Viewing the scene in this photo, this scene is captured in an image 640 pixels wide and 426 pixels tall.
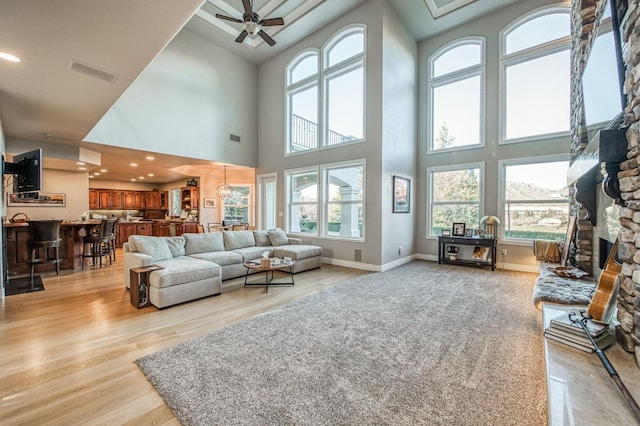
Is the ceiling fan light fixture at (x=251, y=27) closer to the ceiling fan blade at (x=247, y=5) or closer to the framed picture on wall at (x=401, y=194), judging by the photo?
the ceiling fan blade at (x=247, y=5)

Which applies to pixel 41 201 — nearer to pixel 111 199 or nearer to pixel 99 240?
pixel 99 240

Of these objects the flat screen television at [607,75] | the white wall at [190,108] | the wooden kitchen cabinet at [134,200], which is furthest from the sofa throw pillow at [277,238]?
the wooden kitchen cabinet at [134,200]

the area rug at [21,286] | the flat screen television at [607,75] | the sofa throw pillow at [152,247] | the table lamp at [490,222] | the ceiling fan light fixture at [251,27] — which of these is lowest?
the area rug at [21,286]

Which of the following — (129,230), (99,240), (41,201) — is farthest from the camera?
(129,230)

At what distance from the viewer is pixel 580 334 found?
1.82 meters

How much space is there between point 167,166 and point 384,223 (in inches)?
248

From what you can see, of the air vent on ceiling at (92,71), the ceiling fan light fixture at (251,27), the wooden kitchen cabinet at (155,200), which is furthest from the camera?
the wooden kitchen cabinet at (155,200)

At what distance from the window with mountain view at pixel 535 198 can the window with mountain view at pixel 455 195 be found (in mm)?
504

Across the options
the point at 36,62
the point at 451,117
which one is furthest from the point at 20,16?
the point at 451,117

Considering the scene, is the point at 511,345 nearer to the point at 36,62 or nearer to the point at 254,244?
the point at 254,244

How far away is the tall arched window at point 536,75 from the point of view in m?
5.26

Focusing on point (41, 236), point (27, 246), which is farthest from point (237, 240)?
point (27, 246)

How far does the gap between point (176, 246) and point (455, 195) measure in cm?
588

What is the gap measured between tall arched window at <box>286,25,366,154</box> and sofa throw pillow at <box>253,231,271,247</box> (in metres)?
2.41
